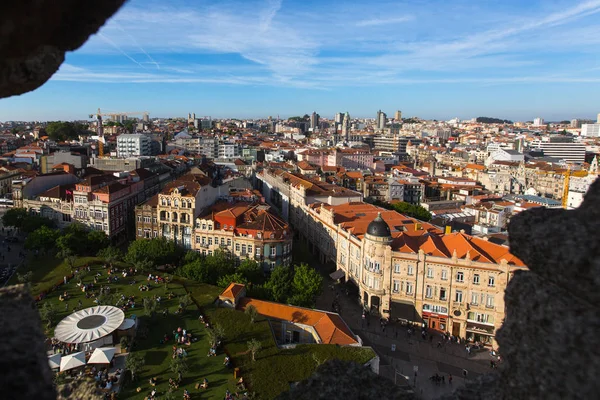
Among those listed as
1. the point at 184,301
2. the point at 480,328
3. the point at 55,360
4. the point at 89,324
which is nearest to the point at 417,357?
the point at 480,328

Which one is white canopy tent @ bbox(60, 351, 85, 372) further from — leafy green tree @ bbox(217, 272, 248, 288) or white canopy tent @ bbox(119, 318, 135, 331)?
leafy green tree @ bbox(217, 272, 248, 288)

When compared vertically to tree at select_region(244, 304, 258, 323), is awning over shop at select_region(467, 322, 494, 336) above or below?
below

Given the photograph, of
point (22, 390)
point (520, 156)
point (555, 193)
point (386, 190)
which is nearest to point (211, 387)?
point (22, 390)

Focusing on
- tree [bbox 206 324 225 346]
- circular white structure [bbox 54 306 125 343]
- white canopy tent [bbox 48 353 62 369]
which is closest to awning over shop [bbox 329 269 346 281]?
tree [bbox 206 324 225 346]

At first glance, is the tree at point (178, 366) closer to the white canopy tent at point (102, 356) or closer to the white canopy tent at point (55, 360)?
the white canopy tent at point (102, 356)

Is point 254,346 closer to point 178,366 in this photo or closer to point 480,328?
point 178,366

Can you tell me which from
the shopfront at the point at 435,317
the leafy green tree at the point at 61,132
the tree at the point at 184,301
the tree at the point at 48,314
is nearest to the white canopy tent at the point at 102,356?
the tree at the point at 48,314
